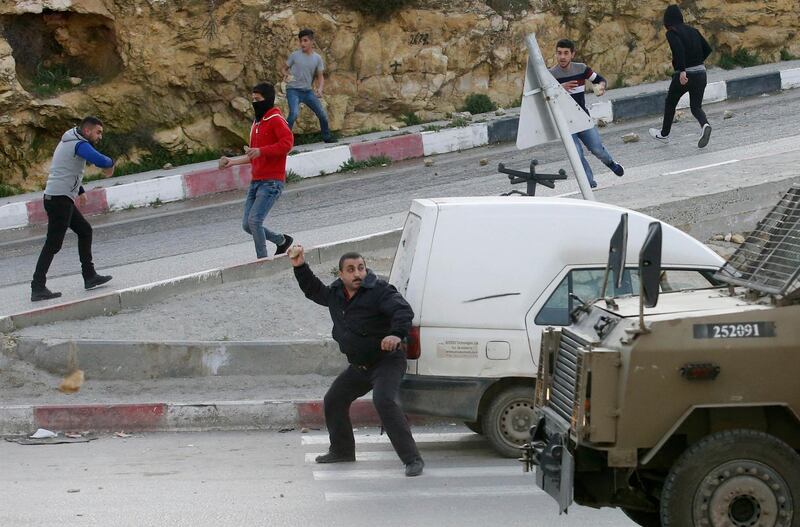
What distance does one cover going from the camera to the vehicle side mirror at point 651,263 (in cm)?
579

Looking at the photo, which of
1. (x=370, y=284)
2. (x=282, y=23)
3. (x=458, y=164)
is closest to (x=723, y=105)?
(x=458, y=164)

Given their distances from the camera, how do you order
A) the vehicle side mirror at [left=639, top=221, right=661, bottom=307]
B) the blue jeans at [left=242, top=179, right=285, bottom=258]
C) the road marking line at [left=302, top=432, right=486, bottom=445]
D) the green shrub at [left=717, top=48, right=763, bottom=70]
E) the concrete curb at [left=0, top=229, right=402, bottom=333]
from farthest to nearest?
the green shrub at [left=717, top=48, right=763, bottom=70] < the blue jeans at [left=242, top=179, right=285, bottom=258] < the concrete curb at [left=0, top=229, right=402, bottom=333] < the road marking line at [left=302, top=432, right=486, bottom=445] < the vehicle side mirror at [left=639, top=221, right=661, bottom=307]

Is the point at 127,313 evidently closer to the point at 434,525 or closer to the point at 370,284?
the point at 370,284

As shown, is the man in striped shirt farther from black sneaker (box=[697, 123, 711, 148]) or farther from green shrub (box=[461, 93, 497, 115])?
green shrub (box=[461, 93, 497, 115])

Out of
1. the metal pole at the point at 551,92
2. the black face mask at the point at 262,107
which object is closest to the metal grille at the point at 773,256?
the metal pole at the point at 551,92

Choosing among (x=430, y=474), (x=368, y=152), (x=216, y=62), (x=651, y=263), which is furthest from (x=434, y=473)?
(x=216, y=62)

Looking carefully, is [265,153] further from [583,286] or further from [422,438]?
[583,286]

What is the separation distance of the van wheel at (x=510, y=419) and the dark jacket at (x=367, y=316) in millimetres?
865

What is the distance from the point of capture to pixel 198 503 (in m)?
7.54

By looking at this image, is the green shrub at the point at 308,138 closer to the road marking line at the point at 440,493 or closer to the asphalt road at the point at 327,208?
the asphalt road at the point at 327,208

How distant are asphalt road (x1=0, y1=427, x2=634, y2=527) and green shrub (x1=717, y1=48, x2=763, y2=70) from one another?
16192 millimetres

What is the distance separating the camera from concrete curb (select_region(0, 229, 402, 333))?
11196 mm

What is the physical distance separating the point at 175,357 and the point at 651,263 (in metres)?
5.86

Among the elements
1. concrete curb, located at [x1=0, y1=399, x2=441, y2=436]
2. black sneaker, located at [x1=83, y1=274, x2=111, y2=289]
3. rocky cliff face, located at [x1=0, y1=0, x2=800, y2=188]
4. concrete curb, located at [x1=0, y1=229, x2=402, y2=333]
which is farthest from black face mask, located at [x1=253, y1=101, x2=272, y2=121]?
rocky cliff face, located at [x1=0, y1=0, x2=800, y2=188]
